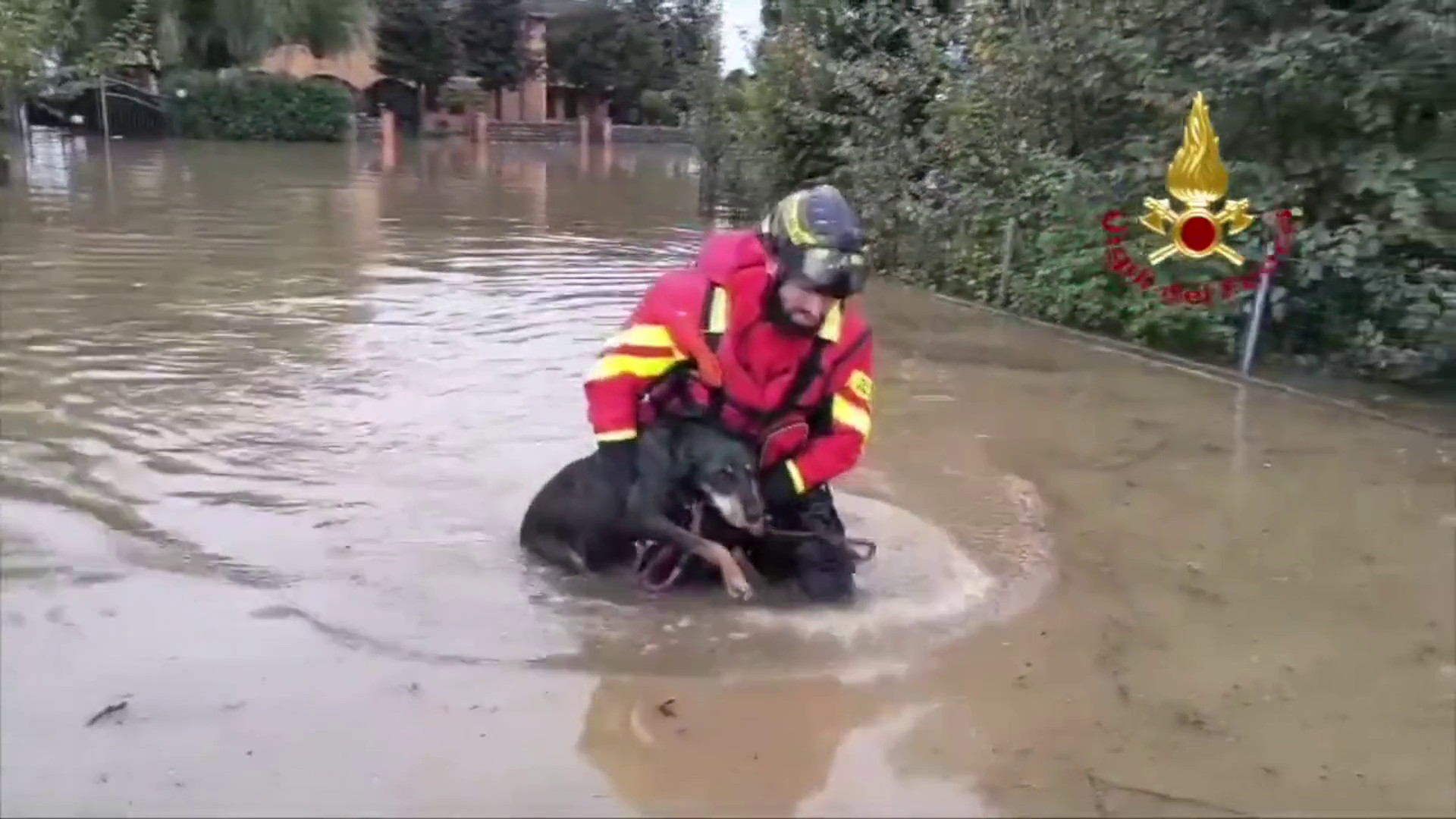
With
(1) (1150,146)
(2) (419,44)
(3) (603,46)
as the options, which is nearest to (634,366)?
(1) (1150,146)

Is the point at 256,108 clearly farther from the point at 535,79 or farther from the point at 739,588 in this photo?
the point at 739,588

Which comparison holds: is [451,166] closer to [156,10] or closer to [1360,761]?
[156,10]

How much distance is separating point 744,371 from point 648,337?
0.37 meters

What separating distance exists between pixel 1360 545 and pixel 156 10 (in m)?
34.6

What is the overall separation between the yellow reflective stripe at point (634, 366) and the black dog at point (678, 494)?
261mm

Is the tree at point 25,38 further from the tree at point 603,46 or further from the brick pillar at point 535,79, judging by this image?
the tree at point 603,46

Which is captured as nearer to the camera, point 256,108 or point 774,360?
point 774,360

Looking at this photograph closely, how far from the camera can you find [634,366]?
5.43m

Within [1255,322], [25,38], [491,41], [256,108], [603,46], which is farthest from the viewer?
[603,46]

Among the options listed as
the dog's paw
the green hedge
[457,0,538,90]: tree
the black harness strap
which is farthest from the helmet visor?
[457,0,538,90]: tree

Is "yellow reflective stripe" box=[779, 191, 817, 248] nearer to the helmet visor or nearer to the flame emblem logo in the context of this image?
the helmet visor

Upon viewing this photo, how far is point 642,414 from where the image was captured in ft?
18.7

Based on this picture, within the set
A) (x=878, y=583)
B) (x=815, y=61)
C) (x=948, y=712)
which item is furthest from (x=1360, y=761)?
(x=815, y=61)

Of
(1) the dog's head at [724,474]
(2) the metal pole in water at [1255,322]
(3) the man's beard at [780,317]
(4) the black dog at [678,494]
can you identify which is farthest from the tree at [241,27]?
(3) the man's beard at [780,317]
